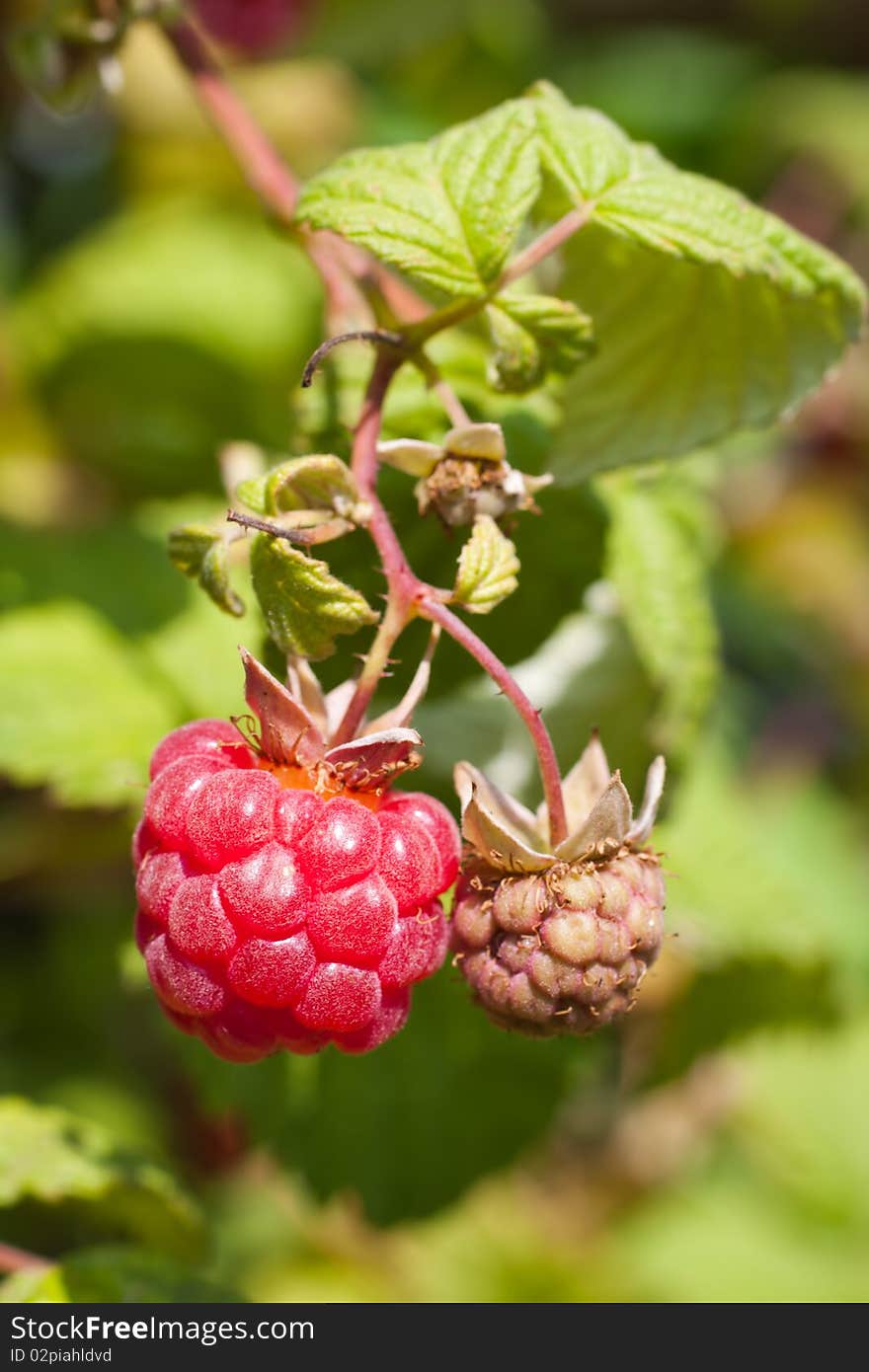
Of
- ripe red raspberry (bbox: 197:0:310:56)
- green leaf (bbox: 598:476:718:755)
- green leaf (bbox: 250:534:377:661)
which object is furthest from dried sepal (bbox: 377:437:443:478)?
ripe red raspberry (bbox: 197:0:310:56)

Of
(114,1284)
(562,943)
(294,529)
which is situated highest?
(294,529)

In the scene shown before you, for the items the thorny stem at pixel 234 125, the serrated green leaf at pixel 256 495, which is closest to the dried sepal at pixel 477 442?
the serrated green leaf at pixel 256 495

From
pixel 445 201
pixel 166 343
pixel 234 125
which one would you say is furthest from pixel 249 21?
pixel 445 201

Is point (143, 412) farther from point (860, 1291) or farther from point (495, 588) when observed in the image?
point (860, 1291)

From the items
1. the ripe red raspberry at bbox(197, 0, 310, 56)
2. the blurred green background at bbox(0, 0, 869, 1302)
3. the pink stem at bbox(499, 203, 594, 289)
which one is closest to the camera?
the pink stem at bbox(499, 203, 594, 289)

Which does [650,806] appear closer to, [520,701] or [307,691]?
[520,701]

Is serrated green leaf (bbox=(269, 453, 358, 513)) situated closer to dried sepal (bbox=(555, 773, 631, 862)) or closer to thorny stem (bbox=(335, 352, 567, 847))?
thorny stem (bbox=(335, 352, 567, 847))
